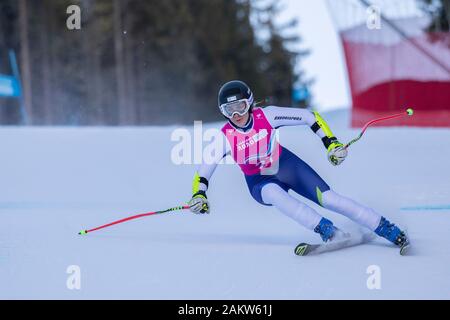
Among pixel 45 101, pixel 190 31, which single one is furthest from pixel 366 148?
pixel 190 31

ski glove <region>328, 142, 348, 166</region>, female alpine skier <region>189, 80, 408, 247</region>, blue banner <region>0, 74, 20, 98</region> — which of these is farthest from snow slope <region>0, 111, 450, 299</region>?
blue banner <region>0, 74, 20, 98</region>

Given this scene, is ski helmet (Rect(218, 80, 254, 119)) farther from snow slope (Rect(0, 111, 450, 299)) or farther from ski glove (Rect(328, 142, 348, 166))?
snow slope (Rect(0, 111, 450, 299))

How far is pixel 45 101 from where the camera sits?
3119 centimetres

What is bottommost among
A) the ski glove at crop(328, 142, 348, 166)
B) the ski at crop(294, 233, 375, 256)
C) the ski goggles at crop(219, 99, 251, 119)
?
the ski at crop(294, 233, 375, 256)

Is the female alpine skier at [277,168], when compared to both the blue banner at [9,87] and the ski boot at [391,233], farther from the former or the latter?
the blue banner at [9,87]

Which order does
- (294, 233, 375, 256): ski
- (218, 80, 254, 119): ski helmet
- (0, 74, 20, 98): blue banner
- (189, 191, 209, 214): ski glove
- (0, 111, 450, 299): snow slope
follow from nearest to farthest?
(0, 111, 450, 299): snow slope → (294, 233, 375, 256): ski → (218, 80, 254, 119): ski helmet → (189, 191, 209, 214): ski glove → (0, 74, 20, 98): blue banner

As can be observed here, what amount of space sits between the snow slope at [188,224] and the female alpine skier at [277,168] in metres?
0.23

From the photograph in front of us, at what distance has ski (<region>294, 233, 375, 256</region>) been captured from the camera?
477cm

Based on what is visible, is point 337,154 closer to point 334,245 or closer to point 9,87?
point 334,245

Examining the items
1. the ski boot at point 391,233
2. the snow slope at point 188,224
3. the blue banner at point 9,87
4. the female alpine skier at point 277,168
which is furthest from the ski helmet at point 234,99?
the blue banner at point 9,87

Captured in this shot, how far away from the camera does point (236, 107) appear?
4949 mm

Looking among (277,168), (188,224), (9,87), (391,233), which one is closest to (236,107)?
(277,168)

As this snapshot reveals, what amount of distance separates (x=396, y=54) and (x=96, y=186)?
552 centimetres
